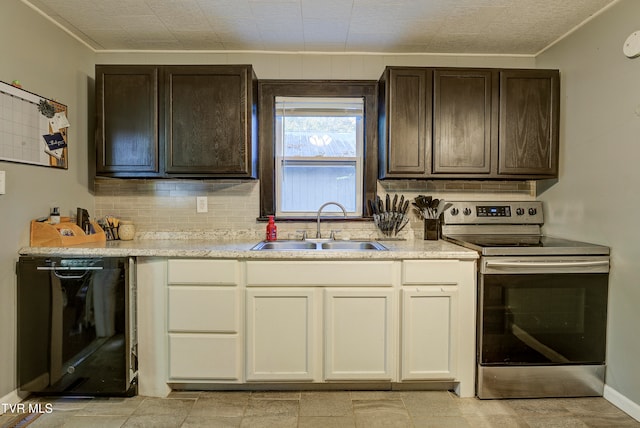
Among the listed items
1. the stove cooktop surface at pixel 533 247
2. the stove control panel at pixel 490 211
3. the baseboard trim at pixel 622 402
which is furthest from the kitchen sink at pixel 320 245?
the baseboard trim at pixel 622 402

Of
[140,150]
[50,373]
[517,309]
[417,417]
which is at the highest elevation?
[140,150]

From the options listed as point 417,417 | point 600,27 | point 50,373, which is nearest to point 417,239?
point 417,417

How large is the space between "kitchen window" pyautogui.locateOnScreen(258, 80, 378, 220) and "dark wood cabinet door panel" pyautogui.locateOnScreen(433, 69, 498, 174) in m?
0.48

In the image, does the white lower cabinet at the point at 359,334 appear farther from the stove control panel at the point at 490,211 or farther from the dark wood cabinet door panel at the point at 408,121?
the stove control panel at the point at 490,211

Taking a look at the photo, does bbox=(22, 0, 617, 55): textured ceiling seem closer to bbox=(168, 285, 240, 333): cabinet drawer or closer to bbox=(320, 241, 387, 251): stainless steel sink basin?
bbox=(320, 241, 387, 251): stainless steel sink basin

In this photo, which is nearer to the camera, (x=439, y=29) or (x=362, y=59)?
(x=439, y=29)

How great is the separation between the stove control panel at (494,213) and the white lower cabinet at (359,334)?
3.03 feet

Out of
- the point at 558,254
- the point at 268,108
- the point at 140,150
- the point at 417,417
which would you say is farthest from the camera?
the point at 268,108

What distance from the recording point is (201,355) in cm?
205

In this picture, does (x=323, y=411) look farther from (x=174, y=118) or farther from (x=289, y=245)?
(x=174, y=118)

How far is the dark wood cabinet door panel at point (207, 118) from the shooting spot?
91.4 inches

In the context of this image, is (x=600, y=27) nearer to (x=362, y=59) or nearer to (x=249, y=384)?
(x=362, y=59)

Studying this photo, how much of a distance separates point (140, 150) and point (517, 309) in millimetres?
2503

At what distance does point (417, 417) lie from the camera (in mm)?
1884
